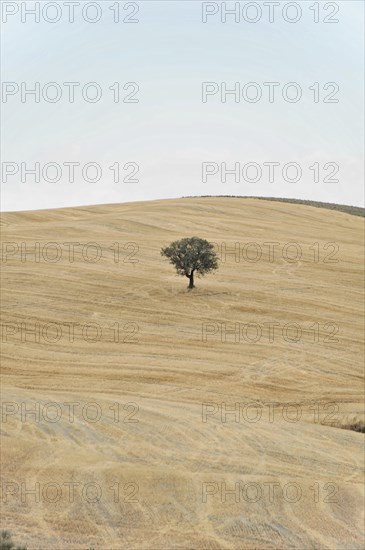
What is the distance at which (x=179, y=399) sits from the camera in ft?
118

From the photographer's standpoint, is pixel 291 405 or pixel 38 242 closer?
pixel 291 405

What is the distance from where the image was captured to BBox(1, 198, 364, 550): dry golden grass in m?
22.8

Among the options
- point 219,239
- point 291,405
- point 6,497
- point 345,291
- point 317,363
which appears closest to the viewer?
point 6,497

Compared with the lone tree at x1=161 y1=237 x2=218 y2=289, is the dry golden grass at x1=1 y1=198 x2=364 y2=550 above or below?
below

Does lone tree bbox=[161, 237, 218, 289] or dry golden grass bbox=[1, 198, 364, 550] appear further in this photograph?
lone tree bbox=[161, 237, 218, 289]

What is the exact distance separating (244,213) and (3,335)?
6084 centimetres

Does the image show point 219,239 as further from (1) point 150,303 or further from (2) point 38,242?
(1) point 150,303

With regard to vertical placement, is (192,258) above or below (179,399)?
above

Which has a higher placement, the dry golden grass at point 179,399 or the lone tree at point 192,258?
the lone tree at point 192,258

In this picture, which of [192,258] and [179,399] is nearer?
[179,399]

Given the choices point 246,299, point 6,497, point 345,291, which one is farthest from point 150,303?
point 6,497

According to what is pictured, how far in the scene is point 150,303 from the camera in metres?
52.3

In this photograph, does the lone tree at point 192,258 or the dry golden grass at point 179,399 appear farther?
the lone tree at point 192,258

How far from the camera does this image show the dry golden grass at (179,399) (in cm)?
2278
